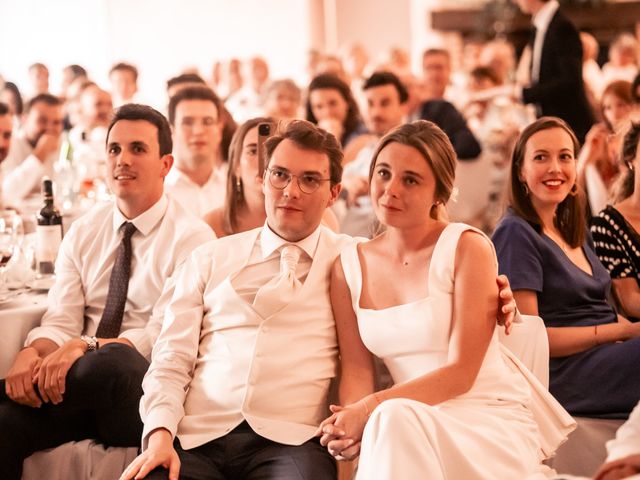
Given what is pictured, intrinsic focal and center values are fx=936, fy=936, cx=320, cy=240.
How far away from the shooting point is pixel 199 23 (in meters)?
13.4

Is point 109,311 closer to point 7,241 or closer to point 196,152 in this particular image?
point 7,241

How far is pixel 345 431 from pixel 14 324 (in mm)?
1203

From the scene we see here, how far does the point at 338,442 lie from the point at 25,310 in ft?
4.01

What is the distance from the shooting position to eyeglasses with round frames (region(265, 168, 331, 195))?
241 cm

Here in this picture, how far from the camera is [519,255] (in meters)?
2.81

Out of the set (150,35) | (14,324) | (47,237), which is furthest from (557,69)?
(150,35)

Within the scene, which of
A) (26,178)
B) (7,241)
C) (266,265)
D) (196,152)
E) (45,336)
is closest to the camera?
(266,265)

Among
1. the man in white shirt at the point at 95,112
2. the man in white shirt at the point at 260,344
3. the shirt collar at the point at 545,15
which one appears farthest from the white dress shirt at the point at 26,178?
the man in white shirt at the point at 260,344

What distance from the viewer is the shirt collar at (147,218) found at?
9.66ft

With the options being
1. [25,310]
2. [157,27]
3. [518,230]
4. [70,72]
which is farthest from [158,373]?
[157,27]

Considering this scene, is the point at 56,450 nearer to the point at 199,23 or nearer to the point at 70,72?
the point at 70,72

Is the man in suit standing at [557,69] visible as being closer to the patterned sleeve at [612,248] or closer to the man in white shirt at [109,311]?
the patterned sleeve at [612,248]

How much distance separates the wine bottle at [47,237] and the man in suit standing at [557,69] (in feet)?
10.6

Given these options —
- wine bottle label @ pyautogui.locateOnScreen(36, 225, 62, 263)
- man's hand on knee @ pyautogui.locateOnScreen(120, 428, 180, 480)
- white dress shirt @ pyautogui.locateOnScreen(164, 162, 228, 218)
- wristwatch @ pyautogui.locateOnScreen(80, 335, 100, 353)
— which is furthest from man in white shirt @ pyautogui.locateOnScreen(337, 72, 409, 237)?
man's hand on knee @ pyautogui.locateOnScreen(120, 428, 180, 480)
